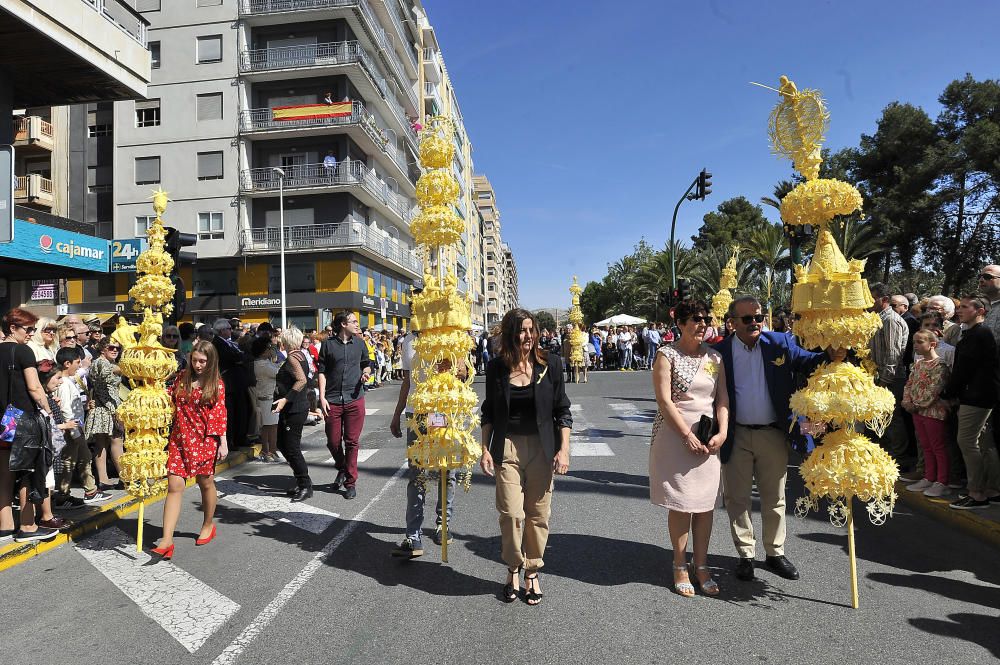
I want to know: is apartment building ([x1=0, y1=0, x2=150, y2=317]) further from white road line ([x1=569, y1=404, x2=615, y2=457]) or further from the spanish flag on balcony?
the spanish flag on balcony

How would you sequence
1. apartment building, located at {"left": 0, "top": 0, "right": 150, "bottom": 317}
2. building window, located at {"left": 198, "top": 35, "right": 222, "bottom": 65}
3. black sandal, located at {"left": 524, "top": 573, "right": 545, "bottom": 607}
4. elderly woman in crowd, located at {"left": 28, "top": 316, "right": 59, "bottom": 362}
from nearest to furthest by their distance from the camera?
1. black sandal, located at {"left": 524, "top": 573, "right": 545, "bottom": 607}
2. elderly woman in crowd, located at {"left": 28, "top": 316, "right": 59, "bottom": 362}
3. apartment building, located at {"left": 0, "top": 0, "right": 150, "bottom": 317}
4. building window, located at {"left": 198, "top": 35, "right": 222, "bottom": 65}

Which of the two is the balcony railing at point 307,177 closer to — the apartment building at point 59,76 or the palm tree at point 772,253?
the apartment building at point 59,76

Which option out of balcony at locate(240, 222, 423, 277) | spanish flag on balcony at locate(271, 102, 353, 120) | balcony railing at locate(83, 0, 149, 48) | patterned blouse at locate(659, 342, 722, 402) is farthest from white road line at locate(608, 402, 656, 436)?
spanish flag on balcony at locate(271, 102, 353, 120)

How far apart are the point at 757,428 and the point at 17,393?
579cm

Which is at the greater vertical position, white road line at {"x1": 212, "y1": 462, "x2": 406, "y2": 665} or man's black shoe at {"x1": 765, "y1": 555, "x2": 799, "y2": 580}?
man's black shoe at {"x1": 765, "y1": 555, "x2": 799, "y2": 580}

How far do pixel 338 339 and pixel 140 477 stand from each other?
8.08 feet

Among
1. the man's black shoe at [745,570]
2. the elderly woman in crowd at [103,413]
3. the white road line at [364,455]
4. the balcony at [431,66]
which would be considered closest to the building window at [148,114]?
the balcony at [431,66]

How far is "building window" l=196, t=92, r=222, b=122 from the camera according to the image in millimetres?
32406

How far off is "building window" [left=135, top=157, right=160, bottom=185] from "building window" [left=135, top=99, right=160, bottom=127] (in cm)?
189

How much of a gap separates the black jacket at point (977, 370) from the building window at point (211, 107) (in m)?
35.0

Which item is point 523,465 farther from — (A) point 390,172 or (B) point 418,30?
(B) point 418,30

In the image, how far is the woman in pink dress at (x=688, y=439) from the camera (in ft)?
13.0

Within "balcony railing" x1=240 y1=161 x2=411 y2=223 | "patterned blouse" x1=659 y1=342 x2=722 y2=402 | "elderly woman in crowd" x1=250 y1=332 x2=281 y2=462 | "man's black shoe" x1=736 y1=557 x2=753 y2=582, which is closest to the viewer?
"patterned blouse" x1=659 y1=342 x2=722 y2=402

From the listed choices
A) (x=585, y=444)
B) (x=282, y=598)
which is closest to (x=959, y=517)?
(x=585, y=444)
